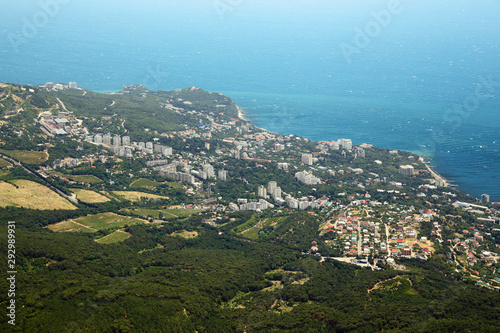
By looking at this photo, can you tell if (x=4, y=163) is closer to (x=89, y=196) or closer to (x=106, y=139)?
(x=89, y=196)

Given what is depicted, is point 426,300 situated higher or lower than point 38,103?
lower

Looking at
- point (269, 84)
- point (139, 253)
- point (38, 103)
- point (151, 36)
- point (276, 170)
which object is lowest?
point (139, 253)

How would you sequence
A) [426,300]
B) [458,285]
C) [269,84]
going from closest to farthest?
[426,300], [458,285], [269,84]

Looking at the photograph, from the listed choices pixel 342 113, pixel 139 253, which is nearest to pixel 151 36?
pixel 342 113

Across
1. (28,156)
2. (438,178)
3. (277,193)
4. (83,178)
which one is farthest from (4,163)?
(438,178)

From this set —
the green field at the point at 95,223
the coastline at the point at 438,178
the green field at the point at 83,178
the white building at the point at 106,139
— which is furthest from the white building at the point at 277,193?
the white building at the point at 106,139

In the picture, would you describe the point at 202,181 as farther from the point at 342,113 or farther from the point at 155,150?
the point at 342,113
